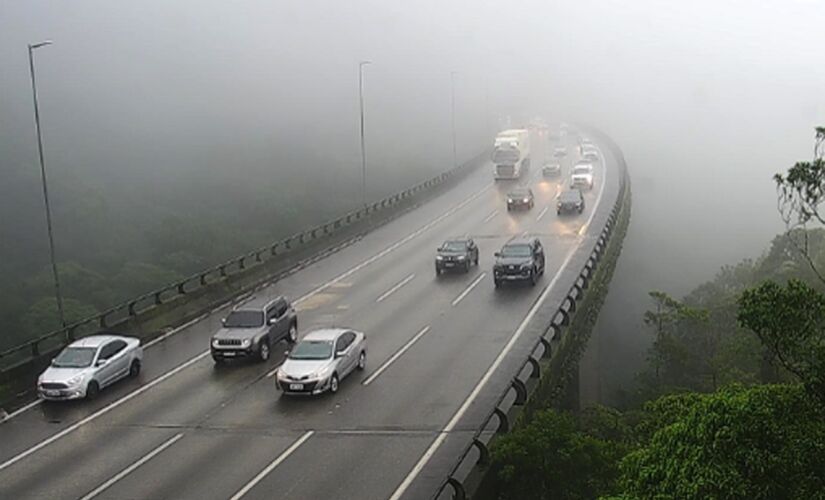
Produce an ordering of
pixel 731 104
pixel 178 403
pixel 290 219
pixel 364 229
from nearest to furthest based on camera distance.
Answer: pixel 178 403
pixel 364 229
pixel 290 219
pixel 731 104

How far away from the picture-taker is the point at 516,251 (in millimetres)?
40594

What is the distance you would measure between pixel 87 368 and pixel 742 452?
21.9 m

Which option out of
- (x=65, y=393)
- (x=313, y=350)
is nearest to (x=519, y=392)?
(x=313, y=350)

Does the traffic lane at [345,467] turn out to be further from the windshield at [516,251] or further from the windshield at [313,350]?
the windshield at [516,251]

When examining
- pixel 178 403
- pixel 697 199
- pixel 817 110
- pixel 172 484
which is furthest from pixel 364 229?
pixel 817 110

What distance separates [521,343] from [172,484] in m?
13.5

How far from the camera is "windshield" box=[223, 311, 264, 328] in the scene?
3114 cm

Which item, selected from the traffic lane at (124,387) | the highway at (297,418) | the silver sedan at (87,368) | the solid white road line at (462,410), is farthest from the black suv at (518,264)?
the silver sedan at (87,368)

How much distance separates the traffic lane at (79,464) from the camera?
21547 millimetres

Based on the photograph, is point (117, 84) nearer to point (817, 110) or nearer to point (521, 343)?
point (521, 343)

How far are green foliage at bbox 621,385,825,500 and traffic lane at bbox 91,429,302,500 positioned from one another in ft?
36.1

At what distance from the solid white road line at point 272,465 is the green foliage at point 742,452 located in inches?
419

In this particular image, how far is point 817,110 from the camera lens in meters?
174

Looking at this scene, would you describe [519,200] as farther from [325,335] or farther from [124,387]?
[124,387]
